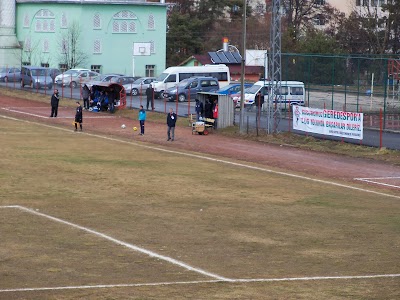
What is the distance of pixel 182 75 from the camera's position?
225 feet

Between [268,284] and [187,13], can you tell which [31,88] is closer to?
[187,13]

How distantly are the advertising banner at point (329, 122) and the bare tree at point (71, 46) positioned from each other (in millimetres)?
44882

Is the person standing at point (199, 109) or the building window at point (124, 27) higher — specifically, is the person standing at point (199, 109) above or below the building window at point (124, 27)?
below

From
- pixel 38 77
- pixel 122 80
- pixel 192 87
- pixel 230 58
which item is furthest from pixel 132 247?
pixel 230 58

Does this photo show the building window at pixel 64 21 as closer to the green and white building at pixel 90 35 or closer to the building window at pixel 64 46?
the green and white building at pixel 90 35

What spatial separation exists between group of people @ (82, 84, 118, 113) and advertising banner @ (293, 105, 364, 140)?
17.6 meters

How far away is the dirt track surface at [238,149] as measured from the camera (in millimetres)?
34219

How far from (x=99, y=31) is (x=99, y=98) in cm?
2967

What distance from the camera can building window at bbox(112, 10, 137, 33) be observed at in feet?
295

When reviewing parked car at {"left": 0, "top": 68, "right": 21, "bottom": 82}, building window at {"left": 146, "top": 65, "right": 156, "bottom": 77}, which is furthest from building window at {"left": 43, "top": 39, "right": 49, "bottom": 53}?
building window at {"left": 146, "top": 65, "right": 156, "bottom": 77}

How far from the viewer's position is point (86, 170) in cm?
3269

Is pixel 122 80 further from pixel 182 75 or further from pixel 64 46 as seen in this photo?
pixel 64 46

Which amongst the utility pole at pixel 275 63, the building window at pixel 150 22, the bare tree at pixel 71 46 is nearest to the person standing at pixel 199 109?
the utility pole at pixel 275 63

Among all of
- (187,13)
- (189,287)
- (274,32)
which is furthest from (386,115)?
(187,13)
